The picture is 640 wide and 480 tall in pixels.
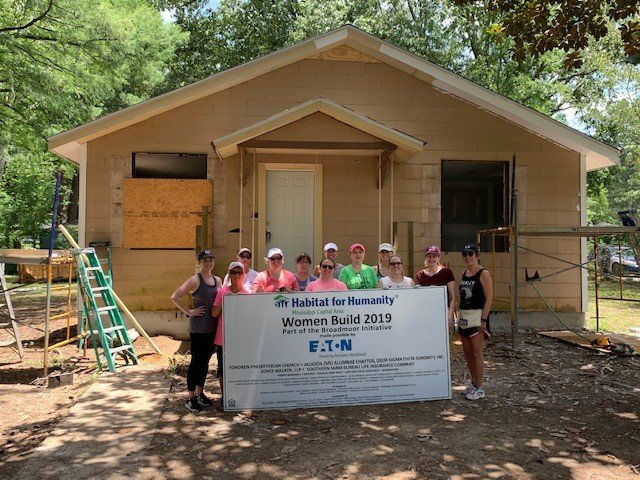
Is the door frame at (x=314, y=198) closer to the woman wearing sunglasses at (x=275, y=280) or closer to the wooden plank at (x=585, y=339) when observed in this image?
the woman wearing sunglasses at (x=275, y=280)

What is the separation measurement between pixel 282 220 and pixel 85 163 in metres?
3.56

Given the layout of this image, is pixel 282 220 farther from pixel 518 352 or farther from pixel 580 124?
pixel 580 124

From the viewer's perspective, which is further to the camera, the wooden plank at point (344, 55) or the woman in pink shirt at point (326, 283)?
the wooden plank at point (344, 55)

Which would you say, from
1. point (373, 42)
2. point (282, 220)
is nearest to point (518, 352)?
point (282, 220)

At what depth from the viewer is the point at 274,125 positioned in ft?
27.0

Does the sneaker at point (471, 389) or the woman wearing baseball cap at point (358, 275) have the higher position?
the woman wearing baseball cap at point (358, 275)

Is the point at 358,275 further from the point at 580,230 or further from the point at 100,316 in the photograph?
the point at 580,230

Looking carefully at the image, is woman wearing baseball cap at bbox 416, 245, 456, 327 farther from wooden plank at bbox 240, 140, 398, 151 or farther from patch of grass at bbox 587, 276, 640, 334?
patch of grass at bbox 587, 276, 640, 334

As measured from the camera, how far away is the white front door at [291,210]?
954 cm

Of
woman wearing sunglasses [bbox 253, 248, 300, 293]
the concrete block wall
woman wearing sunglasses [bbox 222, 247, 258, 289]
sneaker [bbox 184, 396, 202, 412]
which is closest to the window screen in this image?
the concrete block wall

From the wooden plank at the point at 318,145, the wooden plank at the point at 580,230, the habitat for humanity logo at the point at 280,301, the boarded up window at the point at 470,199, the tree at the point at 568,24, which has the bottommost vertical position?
the habitat for humanity logo at the point at 280,301

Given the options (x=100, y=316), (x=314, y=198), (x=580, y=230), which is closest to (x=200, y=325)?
(x=100, y=316)

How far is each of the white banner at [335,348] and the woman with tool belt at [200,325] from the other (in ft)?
0.54

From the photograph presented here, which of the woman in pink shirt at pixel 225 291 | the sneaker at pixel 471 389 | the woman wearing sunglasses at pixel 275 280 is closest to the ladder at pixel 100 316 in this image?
the woman in pink shirt at pixel 225 291
